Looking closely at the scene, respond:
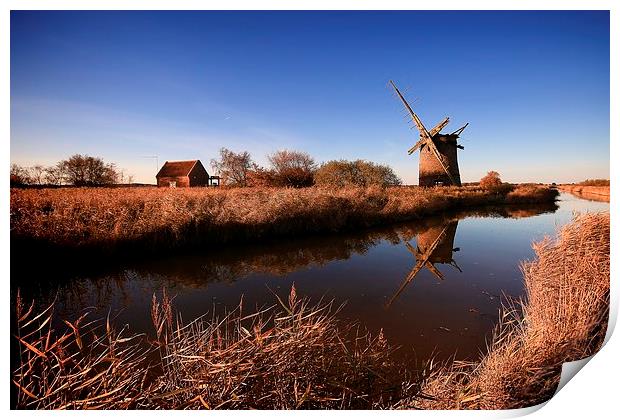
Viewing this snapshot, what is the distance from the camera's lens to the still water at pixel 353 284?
9.85 feet

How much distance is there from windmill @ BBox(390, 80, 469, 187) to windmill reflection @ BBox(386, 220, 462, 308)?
6.63 m

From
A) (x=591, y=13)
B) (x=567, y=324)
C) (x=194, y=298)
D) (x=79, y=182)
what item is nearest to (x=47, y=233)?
(x=79, y=182)

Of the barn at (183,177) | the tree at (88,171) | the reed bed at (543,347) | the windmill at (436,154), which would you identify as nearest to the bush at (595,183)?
the reed bed at (543,347)

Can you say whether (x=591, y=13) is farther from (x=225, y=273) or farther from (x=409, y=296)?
(x=225, y=273)

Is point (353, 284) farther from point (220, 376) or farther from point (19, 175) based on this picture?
point (19, 175)

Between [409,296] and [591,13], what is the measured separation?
10.3 feet

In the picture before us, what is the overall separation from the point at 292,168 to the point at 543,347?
4645 millimetres

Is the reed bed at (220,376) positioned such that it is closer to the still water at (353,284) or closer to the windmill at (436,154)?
the still water at (353,284)

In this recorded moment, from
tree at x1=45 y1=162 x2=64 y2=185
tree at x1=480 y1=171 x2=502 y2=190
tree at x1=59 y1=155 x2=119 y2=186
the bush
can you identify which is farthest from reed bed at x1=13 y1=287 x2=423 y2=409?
tree at x1=480 y1=171 x2=502 y2=190

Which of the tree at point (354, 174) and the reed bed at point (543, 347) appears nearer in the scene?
the reed bed at point (543, 347)

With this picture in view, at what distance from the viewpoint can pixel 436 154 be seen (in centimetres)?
1569

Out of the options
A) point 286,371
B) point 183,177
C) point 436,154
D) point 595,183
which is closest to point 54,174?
point 286,371

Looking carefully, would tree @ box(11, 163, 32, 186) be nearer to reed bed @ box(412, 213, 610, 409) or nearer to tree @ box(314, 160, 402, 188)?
reed bed @ box(412, 213, 610, 409)

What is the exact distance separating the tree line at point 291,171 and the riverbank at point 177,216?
313 millimetres
